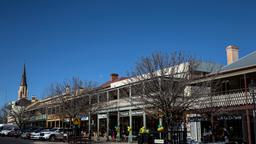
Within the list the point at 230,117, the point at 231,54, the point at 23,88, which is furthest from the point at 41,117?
the point at 23,88

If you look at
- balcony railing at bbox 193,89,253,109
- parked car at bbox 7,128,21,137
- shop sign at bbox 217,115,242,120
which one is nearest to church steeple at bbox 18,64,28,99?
parked car at bbox 7,128,21,137

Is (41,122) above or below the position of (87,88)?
below

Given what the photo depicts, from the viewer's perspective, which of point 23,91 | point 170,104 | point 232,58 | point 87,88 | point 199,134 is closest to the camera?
point 170,104

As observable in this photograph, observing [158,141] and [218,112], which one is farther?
[218,112]

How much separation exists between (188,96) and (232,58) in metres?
15.5

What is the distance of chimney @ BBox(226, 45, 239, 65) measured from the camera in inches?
1436

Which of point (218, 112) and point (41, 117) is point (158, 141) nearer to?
point (218, 112)

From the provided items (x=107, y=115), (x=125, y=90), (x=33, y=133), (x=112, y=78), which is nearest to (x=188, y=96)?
(x=125, y=90)

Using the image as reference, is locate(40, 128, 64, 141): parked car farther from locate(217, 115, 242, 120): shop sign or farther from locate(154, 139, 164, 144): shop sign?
locate(154, 139, 164, 144): shop sign

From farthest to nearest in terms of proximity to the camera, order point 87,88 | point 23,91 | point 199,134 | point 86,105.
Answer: point 23,91 < point 87,88 < point 86,105 < point 199,134

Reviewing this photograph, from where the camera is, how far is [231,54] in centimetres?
3653

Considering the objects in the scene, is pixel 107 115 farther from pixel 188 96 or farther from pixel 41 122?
pixel 41 122

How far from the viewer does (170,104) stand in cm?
2130

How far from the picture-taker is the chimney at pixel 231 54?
3647 cm
